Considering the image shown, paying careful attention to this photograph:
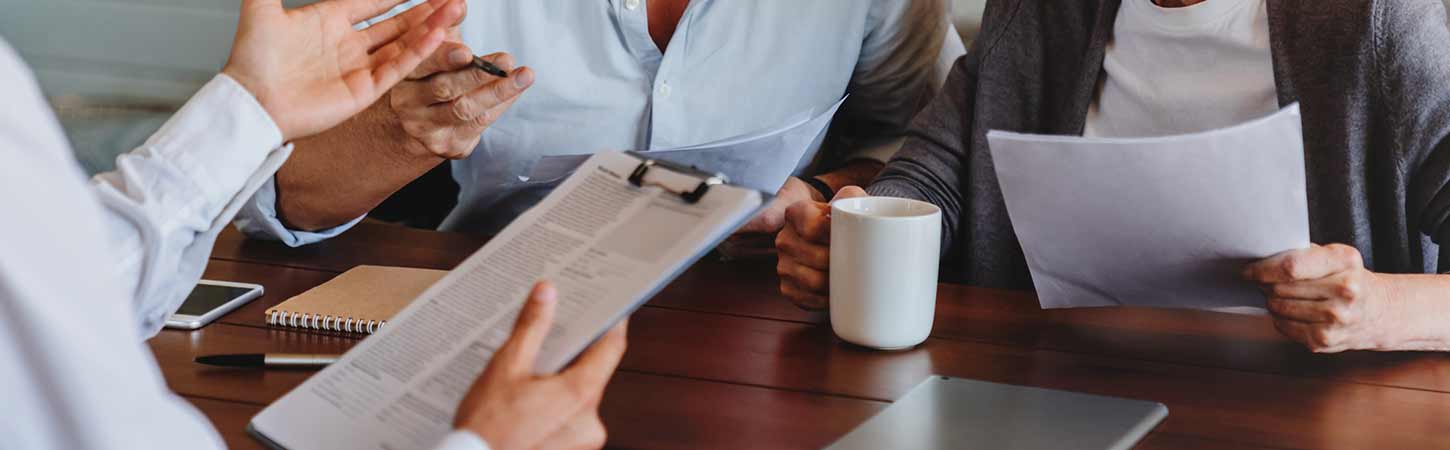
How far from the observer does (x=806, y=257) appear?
42.7 inches

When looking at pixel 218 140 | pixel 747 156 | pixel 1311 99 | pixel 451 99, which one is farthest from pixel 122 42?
pixel 1311 99

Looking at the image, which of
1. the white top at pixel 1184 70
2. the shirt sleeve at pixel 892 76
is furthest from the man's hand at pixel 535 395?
the shirt sleeve at pixel 892 76

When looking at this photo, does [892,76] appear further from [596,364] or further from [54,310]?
[54,310]

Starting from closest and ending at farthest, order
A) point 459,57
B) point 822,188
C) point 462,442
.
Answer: point 462,442 → point 459,57 → point 822,188

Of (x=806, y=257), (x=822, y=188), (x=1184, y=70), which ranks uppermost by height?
(x=1184, y=70)

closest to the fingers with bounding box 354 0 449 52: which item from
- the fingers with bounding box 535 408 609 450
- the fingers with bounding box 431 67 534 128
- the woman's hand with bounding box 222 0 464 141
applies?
the woman's hand with bounding box 222 0 464 141

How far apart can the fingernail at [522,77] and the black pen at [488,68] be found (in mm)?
11

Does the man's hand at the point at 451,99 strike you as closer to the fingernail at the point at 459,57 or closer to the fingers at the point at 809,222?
the fingernail at the point at 459,57

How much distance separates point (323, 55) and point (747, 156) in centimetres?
41

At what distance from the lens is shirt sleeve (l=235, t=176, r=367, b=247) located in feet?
4.16

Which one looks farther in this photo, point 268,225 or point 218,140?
point 268,225

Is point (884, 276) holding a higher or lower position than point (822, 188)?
higher

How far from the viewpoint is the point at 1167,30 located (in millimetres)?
1376

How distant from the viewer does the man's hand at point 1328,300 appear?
952 millimetres
